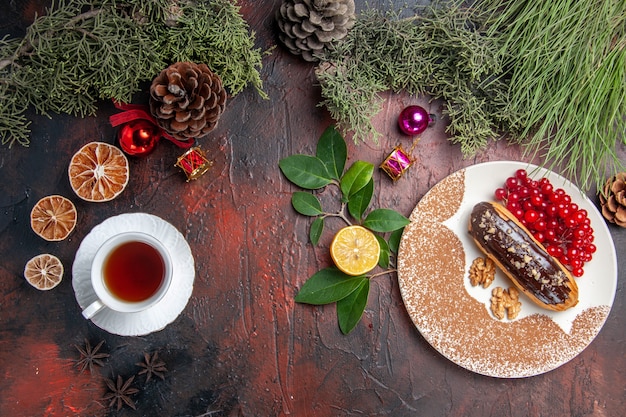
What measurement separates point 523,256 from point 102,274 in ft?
3.22

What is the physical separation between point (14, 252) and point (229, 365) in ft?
1.92

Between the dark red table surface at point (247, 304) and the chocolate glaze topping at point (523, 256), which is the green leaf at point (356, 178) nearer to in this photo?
the dark red table surface at point (247, 304)

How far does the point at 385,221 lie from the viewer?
1.31 m

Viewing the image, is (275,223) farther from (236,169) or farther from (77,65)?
(77,65)

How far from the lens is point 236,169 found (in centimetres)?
134

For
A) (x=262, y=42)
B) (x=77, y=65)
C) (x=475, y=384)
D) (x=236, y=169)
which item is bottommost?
(x=475, y=384)

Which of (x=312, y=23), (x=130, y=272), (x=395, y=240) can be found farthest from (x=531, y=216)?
(x=130, y=272)

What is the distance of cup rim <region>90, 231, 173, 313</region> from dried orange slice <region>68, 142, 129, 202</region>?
132 millimetres

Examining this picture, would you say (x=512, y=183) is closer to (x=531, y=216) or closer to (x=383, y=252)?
(x=531, y=216)

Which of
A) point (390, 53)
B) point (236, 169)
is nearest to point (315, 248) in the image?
point (236, 169)

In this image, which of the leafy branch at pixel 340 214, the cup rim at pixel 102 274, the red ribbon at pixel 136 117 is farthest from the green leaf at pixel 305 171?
the cup rim at pixel 102 274

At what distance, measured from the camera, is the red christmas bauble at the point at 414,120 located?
1.31 meters

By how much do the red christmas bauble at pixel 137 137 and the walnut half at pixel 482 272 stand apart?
860 mm

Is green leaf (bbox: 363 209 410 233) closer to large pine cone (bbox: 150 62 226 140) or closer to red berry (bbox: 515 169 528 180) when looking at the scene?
red berry (bbox: 515 169 528 180)
